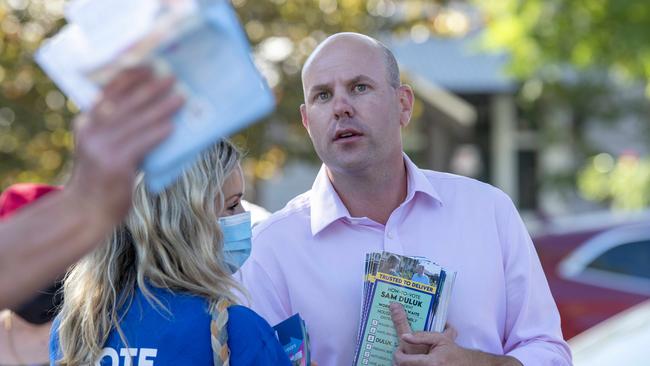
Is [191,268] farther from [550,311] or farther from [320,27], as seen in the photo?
[320,27]

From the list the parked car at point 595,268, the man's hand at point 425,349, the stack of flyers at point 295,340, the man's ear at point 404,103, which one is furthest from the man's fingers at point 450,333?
the parked car at point 595,268

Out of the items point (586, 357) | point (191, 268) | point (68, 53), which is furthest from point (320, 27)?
point (68, 53)

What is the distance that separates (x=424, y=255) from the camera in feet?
10.9

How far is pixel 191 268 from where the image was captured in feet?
8.77

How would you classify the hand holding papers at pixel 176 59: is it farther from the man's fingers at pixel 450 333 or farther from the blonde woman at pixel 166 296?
the man's fingers at pixel 450 333

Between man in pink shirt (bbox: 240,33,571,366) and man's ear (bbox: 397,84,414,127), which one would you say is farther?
man's ear (bbox: 397,84,414,127)

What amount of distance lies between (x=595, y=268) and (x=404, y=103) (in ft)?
16.5

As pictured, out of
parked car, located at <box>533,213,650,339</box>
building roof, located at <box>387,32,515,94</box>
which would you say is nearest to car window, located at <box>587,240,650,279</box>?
parked car, located at <box>533,213,650,339</box>

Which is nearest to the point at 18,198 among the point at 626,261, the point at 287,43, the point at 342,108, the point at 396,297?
the point at 342,108

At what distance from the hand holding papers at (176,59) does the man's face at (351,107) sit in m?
1.80

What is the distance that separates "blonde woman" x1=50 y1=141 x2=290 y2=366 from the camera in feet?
8.48

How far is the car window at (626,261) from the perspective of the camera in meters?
8.28

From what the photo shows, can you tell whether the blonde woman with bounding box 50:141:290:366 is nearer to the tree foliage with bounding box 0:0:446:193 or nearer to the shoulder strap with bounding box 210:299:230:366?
the shoulder strap with bounding box 210:299:230:366

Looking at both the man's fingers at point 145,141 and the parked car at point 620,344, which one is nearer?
the man's fingers at point 145,141
